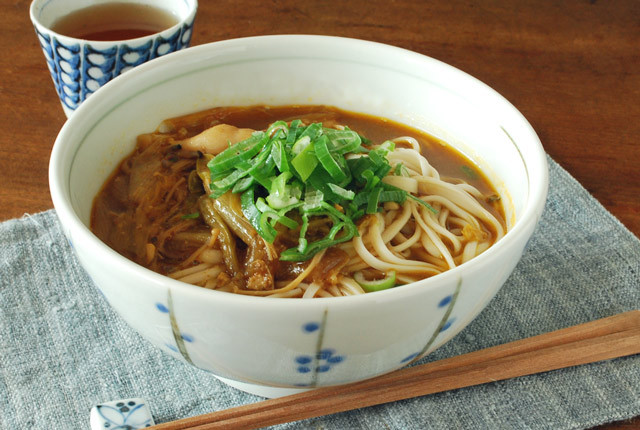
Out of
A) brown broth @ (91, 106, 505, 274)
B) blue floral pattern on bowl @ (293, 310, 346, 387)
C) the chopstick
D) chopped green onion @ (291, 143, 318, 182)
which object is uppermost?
chopped green onion @ (291, 143, 318, 182)

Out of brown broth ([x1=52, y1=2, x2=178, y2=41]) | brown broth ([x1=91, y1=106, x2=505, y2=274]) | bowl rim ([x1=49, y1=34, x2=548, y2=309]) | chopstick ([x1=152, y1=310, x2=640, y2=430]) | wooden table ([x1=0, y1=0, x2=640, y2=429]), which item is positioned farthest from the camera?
brown broth ([x1=52, y1=2, x2=178, y2=41])

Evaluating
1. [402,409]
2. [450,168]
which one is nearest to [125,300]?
[402,409]

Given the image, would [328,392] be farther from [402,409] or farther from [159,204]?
[159,204]

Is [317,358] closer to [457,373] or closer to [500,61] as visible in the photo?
[457,373]

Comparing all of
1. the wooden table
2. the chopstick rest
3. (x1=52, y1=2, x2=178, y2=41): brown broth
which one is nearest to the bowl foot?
the chopstick rest

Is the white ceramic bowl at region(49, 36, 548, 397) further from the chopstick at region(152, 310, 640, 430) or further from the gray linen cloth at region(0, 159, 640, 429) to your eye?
the gray linen cloth at region(0, 159, 640, 429)

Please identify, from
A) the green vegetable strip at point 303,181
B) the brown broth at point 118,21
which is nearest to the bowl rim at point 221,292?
the green vegetable strip at point 303,181

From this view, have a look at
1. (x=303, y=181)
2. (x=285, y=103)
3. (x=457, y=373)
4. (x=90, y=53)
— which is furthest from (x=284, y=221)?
(x=90, y=53)
